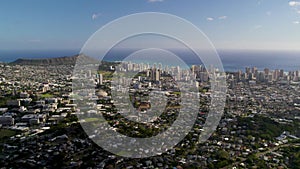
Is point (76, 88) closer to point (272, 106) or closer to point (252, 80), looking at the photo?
point (272, 106)

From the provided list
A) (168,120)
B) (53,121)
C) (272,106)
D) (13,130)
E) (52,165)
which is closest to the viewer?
(52,165)

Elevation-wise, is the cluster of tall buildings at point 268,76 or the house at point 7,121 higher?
the cluster of tall buildings at point 268,76

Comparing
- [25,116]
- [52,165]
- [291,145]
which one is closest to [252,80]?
[291,145]

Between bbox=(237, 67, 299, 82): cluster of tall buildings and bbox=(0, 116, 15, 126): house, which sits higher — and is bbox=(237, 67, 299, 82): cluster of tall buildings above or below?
above

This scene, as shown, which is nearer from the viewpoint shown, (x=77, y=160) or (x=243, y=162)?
(x=77, y=160)

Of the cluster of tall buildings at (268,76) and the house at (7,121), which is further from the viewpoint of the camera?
the cluster of tall buildings at (268,76)

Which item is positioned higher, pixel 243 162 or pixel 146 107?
pixel 146 107

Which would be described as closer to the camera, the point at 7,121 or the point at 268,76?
the point at 7,121

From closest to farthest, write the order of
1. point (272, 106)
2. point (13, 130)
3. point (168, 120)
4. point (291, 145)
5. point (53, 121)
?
point (168, 120) → point (291, 145) → point (13, 130) → point (53, 121) → point (272, 106)

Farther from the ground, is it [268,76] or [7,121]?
[268,76]

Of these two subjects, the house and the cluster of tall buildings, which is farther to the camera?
the cluster of tall buildings
